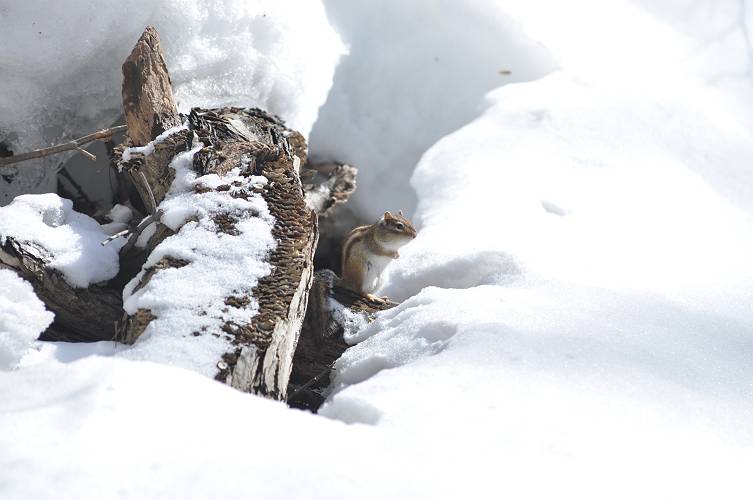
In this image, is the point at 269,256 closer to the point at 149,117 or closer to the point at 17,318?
the point at 17,318

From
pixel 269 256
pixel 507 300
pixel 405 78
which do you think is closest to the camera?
pixel 269 256

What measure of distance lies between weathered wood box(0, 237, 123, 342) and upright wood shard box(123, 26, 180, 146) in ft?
2.01

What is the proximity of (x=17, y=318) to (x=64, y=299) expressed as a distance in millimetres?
274

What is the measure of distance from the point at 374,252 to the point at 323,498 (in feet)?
5.61

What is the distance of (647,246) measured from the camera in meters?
3.01

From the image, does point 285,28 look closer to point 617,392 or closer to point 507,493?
point 617,392

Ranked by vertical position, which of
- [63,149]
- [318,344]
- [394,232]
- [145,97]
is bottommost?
[318,344]

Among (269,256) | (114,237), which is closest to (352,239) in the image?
(269,256)

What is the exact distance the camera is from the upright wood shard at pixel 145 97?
2.72 m

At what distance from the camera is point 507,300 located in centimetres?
239

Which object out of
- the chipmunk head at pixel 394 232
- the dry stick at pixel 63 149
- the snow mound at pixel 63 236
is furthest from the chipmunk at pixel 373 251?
the dry stick at pixel 63 149

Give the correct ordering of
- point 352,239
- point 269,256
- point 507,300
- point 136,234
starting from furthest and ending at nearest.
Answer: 1. point 352,239
2. point 136,234
3. point 507,300
4. point 269,256

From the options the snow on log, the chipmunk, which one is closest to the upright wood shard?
the snow on log

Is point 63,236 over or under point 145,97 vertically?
under
